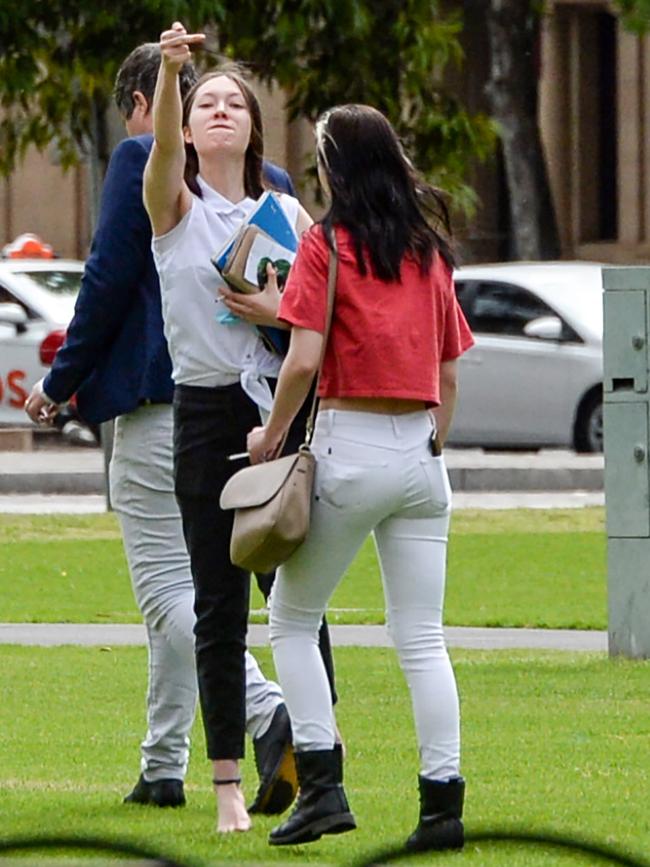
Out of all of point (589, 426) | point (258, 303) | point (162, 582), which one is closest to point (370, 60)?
point (589, 426)

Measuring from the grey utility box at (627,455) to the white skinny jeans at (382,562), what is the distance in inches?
148

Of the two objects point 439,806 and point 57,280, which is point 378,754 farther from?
point 57,280

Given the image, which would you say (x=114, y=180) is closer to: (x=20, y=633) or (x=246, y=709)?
(x=246, y=709)

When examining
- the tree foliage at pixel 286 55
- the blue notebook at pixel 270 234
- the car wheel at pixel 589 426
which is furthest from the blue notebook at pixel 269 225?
the car wheel at pixel 589 426

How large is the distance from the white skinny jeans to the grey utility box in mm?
3769

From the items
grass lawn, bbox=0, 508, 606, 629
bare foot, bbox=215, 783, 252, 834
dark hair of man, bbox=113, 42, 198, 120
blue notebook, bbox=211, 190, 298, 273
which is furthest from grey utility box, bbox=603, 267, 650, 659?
bare foot, bbox=215, 783, 252, 834

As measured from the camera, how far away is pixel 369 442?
5.39 metres

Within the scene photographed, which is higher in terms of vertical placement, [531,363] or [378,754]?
[378,754]

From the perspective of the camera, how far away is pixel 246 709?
5.93m

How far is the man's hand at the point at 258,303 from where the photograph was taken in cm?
565

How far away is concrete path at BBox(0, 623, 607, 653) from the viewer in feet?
32.9

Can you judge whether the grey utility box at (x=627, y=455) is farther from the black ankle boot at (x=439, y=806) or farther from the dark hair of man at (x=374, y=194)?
the black ankle boot at (x=439, y=806)

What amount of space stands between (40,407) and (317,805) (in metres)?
1.30

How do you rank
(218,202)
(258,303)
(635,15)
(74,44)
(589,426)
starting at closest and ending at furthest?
(258,303)
(218,202)
(74,44)
(589,426)
(635,15)
